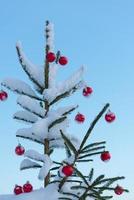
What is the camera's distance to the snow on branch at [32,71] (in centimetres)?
788

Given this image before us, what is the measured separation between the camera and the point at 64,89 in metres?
7.79

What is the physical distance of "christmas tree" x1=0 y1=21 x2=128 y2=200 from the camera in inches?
263

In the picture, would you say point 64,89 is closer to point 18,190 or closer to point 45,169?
point 45,169

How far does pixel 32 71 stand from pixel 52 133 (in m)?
1.15

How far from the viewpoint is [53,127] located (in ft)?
24.7

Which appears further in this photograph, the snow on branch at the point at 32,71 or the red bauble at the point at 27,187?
the snow on branch at the point at 32,71

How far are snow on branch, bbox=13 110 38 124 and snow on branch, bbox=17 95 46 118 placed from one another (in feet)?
0.29

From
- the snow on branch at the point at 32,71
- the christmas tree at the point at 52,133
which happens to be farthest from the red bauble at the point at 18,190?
the snow on branch at the point at 32,71

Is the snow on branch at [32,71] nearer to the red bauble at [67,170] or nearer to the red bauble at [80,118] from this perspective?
the red bauble at [80,118]

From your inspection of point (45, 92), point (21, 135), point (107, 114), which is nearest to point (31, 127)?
point (21, 135)

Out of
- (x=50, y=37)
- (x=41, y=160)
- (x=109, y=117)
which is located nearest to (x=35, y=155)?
(x=41, y=160)

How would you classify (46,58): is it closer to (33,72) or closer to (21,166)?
(33,72)

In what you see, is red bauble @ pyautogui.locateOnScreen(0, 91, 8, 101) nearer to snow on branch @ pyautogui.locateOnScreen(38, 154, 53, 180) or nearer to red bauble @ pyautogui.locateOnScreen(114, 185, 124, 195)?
snow on branch @ pyautogui.locateOnScreen(38, 154, 53, 180)

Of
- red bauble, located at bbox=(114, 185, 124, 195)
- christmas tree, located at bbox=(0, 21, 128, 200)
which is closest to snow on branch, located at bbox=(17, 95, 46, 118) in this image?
christmas tree, located at bbox=(0, 21, 128, 200)
